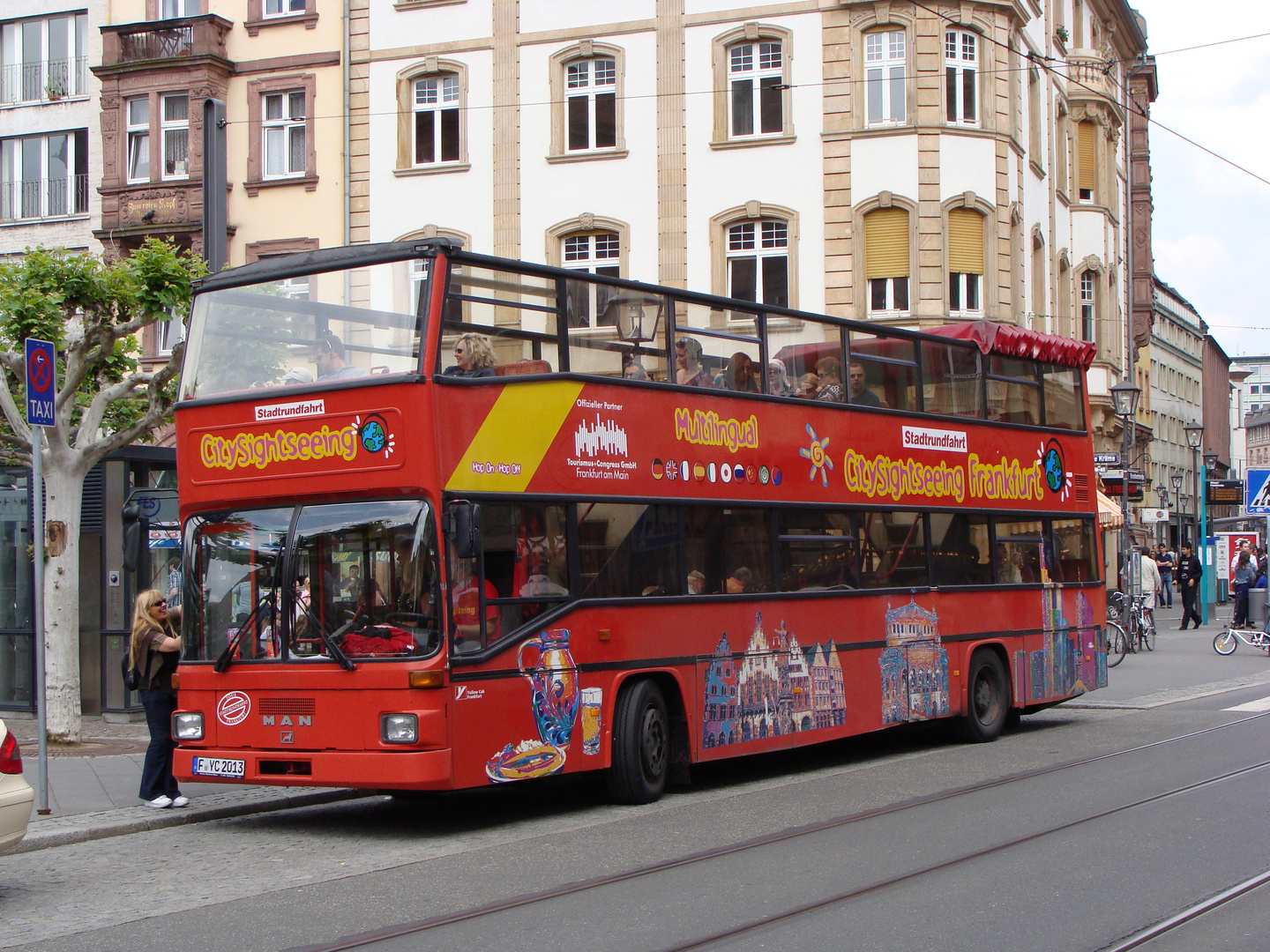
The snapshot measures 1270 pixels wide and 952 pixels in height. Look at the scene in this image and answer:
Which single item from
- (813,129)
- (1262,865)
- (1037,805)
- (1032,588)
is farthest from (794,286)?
(1262,865)

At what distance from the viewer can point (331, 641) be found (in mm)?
10258

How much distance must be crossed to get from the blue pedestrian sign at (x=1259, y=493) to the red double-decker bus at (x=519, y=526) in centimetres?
2065

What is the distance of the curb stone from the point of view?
10281 mm

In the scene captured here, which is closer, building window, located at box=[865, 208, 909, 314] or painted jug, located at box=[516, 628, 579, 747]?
painted jug, located at box=[516, 628, 579, 747]

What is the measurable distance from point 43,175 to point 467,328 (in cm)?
2833

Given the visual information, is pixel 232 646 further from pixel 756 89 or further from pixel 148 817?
pixel 756 89

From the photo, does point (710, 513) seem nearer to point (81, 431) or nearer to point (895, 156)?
point (81, 431)

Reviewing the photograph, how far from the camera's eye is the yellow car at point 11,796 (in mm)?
8203

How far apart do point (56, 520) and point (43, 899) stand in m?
7.32

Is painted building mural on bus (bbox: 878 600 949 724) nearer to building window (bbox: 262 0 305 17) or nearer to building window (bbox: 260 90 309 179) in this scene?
building window (bbox: 260 90 309 179)

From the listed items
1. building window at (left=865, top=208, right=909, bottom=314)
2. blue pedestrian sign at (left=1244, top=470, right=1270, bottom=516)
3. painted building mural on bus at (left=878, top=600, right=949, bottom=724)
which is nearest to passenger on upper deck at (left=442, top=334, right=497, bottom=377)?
painted building mural on bus at (left=878, top=600, right=949, bottom=724)

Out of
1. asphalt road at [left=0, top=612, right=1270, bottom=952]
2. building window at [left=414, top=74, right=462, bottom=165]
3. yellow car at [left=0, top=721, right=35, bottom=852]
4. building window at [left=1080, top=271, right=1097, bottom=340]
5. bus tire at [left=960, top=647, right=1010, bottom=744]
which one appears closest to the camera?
Answer: asphalt road at [left=0, top=612, right=1270, bottom=952]

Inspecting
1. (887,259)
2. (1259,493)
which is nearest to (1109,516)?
(1259,493)

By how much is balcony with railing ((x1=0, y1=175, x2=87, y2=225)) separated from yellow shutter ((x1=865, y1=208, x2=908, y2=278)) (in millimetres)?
17854
